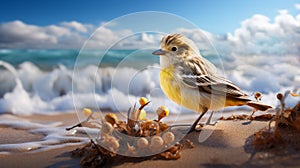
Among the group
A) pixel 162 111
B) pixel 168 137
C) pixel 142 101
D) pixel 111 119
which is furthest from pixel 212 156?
pixel 111 119

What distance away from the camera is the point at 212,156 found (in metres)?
2.34

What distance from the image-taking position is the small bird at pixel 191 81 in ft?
7.98

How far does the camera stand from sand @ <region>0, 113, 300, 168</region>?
220cm

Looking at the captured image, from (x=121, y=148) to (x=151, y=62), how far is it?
3.04 feet

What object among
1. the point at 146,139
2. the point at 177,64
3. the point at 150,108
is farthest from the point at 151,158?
the point at 177,64

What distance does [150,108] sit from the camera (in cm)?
250

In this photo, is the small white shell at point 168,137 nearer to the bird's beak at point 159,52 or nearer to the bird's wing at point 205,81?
the bird's wing at point 205,81

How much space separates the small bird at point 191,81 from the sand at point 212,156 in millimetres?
267

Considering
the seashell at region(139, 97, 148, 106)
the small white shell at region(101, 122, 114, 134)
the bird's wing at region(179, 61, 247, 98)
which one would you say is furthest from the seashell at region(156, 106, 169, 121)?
the small white shell at region(101, 122, 114, 134)

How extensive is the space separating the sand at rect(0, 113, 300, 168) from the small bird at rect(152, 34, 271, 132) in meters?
0.27

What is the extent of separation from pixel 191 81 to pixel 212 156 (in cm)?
57

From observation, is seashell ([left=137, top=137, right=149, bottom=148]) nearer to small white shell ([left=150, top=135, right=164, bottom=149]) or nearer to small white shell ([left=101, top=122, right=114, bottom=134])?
small white shell ([left=150, top=135, right=164, bottom=149])

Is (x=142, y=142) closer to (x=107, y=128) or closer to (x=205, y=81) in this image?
(x=107, y=128)

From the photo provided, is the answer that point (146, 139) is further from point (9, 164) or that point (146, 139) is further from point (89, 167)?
point (9, 164)
